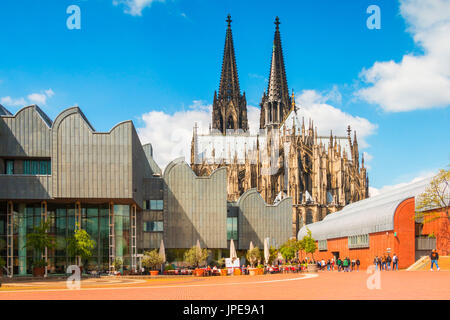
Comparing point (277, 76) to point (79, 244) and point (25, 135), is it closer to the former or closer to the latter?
point (25, 135)

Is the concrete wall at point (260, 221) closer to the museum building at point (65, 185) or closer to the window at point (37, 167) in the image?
the museum building at point (65, 185)

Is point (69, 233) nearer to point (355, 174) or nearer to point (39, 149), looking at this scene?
point (39, 149)

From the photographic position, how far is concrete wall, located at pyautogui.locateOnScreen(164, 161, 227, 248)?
5875 centimetres

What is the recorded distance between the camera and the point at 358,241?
52688mm

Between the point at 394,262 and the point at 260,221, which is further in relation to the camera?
the point at 260,221

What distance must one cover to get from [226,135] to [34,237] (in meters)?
84.8

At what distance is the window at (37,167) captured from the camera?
157 feet

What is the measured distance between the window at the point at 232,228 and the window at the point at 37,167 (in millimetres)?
23615

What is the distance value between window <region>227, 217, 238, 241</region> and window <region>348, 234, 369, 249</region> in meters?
14.4

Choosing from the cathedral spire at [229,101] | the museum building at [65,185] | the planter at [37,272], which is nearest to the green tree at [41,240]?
the planter at [37,272]

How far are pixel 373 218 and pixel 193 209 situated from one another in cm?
1951

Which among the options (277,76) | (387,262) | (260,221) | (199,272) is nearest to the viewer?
(387,262)

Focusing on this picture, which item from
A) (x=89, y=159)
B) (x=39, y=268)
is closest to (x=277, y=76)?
(x=89, y=159)
